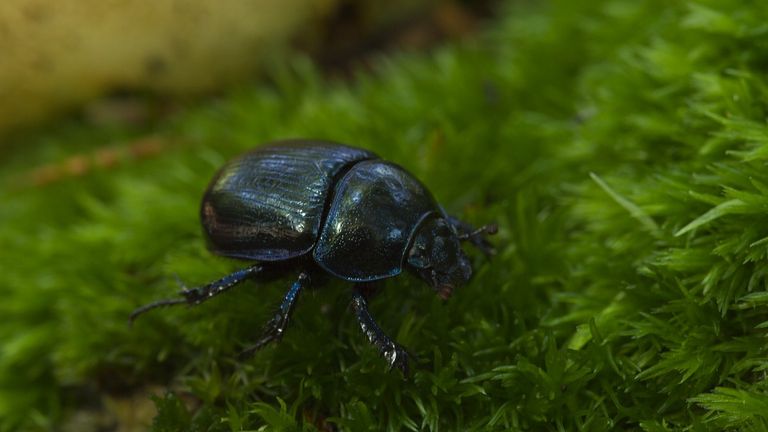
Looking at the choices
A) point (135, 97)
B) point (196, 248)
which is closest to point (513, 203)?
point (196, 248)

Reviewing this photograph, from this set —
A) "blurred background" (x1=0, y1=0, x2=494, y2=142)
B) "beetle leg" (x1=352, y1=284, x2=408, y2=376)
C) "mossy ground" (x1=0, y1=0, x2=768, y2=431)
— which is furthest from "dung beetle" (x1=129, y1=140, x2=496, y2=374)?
"blurred background" (x1=0, y1=0, x2=494, y2=142)

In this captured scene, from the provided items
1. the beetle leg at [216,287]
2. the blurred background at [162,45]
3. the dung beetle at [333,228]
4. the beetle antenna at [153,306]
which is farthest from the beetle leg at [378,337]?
the blurred background at [162,45]

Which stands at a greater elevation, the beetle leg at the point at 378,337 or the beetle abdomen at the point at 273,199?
the beetle abdomen at the point at 273,199

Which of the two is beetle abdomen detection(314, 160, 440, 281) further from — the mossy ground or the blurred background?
the blurred background

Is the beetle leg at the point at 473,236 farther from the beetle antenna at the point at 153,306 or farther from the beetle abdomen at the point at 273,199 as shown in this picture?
the beetle antenna at the point at 153,306

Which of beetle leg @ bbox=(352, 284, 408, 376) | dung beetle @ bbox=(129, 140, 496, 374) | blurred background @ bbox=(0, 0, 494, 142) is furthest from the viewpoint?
blurred background @ bbox=(0, 0, 494, 142)

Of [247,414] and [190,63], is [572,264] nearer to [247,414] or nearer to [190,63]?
[247,414]
